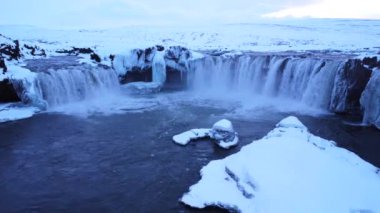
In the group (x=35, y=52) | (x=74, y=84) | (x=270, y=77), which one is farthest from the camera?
(x=35, y=52)

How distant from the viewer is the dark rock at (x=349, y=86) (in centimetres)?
1658

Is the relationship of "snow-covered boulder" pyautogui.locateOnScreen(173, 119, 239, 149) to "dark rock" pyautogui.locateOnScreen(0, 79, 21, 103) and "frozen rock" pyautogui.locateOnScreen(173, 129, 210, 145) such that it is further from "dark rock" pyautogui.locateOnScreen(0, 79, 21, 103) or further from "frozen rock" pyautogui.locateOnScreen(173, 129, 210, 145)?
"dark rock" pyautogui.locateOnScreen(0, 79, 21, 103)

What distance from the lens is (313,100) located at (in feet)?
61.2

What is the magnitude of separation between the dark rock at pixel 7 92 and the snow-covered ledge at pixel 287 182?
1184 cm

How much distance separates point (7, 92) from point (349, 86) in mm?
15782

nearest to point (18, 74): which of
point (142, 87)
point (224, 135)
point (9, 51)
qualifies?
point (9, 51)

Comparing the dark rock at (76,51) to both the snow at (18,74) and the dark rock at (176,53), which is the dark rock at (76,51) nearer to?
the dark rock at (176,53)

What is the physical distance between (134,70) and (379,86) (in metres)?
15.4

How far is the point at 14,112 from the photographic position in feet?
56.5

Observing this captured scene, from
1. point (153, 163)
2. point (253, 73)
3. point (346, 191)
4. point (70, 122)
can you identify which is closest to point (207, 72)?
point (253, 73)

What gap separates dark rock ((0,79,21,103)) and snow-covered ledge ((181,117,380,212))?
1184 cm

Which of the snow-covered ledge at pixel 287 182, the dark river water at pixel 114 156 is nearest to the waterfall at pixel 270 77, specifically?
the dark river water at pixel 114 156

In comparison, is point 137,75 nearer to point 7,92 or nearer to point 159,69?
point 159,69

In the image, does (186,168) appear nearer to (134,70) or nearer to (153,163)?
(153,163)
